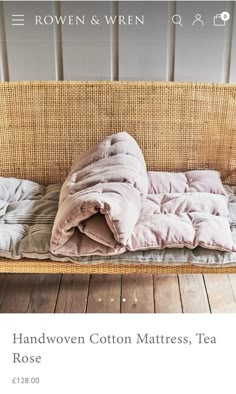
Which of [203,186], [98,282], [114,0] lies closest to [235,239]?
[203,186]

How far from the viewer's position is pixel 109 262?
186cm

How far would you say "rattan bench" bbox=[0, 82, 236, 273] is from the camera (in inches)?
88.0

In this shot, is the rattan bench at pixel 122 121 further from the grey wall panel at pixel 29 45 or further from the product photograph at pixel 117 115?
the grey wall panel at pixel 29 45

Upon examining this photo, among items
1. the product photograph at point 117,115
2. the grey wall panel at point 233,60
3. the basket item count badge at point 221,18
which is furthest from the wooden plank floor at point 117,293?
the basket item count badge at point 221,18

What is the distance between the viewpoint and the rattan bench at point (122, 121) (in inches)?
88.0

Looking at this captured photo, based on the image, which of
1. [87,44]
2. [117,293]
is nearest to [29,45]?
[87,44]

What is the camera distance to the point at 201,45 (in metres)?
2.27

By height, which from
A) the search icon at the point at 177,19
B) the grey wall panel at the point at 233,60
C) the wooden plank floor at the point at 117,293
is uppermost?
the search icon at the point at 177,19

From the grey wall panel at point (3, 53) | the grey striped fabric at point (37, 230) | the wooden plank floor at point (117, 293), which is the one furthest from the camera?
Answer: the grey wall panel at point (3, 53)

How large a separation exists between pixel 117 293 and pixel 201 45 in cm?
101

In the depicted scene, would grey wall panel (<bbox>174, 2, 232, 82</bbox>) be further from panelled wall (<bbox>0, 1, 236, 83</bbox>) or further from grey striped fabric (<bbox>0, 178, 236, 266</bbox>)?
grey striped fabric (<bbox>0, 178, 236, 266</bbox>)

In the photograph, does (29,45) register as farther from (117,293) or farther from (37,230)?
(117,293)

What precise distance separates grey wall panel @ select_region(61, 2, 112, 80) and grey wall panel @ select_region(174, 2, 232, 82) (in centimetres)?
28

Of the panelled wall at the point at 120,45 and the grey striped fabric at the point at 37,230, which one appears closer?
the grey striped fabric at the point at 37,230
